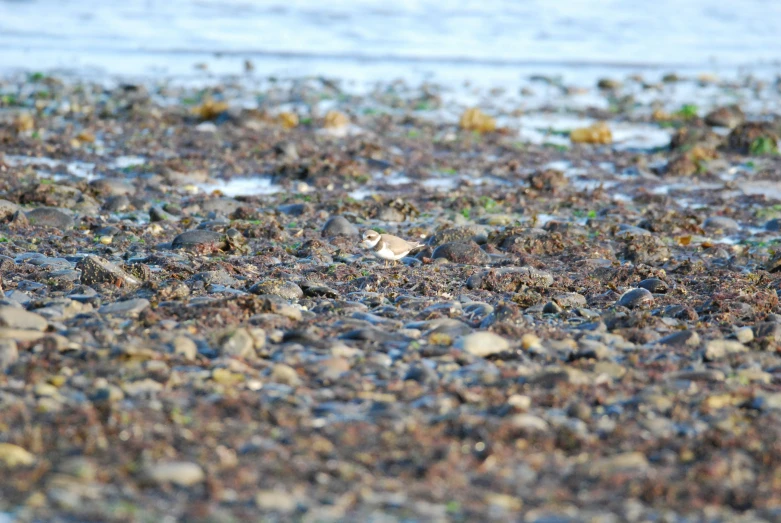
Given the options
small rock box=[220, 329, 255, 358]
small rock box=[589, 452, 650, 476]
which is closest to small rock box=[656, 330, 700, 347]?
small rock box=[589, 452, 650, 476]

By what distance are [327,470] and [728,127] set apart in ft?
41.0

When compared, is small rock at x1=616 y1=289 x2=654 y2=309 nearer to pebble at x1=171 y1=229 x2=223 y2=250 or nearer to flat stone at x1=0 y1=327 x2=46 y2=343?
pebble at x1=171 y1=229 x2=223 y2=250

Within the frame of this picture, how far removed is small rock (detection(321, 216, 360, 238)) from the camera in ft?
28.9

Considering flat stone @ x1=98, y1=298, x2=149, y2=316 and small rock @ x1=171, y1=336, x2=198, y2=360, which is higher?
small rock @ x1=171, y1=336, x2=198, y2=360

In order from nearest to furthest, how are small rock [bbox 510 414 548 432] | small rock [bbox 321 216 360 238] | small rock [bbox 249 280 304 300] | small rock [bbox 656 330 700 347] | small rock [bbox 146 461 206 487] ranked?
1. small rock [bbox 146 461 206 487]
2. small rock [bbox 510 414 548 432]
3. small rock [bbox 656 330 700 347]
4. small rock [bbox 249 280 304 300]
5. small rock [bbox 321 216 360 238]

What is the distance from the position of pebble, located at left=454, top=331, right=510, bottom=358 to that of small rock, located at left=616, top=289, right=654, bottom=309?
1530mm

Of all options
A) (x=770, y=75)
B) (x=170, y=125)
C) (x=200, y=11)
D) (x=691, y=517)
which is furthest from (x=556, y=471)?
(x=200, y=11)

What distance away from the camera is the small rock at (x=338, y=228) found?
28.9 ft

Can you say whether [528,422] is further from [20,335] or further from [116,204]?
[116,204]

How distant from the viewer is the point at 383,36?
82.1 feet

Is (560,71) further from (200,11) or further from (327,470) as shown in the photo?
(327,470)

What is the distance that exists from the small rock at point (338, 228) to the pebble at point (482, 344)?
A: 3.25 metres

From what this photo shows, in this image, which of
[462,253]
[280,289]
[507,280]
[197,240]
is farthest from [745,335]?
[197,240]

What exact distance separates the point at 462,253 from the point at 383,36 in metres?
17.9
